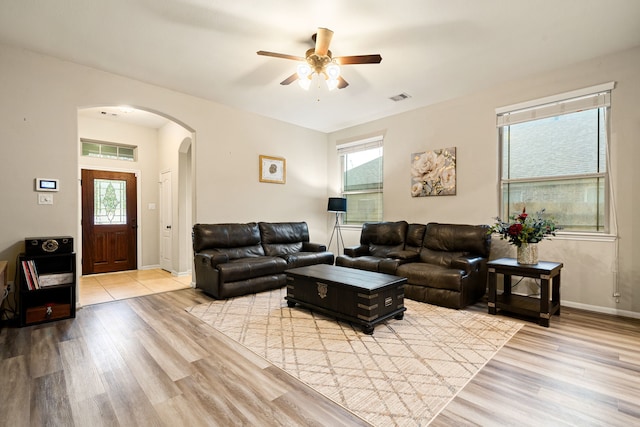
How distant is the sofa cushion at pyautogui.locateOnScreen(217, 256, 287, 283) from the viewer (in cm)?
397

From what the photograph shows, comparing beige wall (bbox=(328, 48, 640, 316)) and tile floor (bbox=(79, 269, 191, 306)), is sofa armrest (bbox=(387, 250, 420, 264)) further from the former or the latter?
tile floor (bbox=(79, 269, 191, 306))

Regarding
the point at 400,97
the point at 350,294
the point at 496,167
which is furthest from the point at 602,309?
the point at 400,97

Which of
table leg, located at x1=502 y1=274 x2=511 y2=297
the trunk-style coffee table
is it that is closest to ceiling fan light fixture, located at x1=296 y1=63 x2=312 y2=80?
the trunk-style coffee table

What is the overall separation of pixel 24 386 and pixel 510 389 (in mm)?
3206

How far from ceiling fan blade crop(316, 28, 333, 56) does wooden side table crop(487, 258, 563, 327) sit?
114 inches

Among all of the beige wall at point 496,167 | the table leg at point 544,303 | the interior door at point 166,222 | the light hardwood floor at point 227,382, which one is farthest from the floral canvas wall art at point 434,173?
the interior door at point 166,222

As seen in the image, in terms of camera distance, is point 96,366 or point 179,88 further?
point 179,88

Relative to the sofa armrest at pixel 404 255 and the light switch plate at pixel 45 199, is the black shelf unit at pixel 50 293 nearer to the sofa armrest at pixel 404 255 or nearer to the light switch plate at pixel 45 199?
the light switch plate at pixel 45 199

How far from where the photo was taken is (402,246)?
4863 mm

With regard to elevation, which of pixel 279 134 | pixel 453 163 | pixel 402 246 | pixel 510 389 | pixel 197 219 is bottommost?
pixel 510 389

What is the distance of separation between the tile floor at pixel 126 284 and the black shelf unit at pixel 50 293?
0.50 m

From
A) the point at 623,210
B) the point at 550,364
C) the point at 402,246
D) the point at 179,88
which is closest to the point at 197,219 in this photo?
the point at 179,88

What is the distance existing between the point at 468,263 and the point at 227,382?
2.95m

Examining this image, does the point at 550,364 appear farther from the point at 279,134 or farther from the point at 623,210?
the point at 279,134
